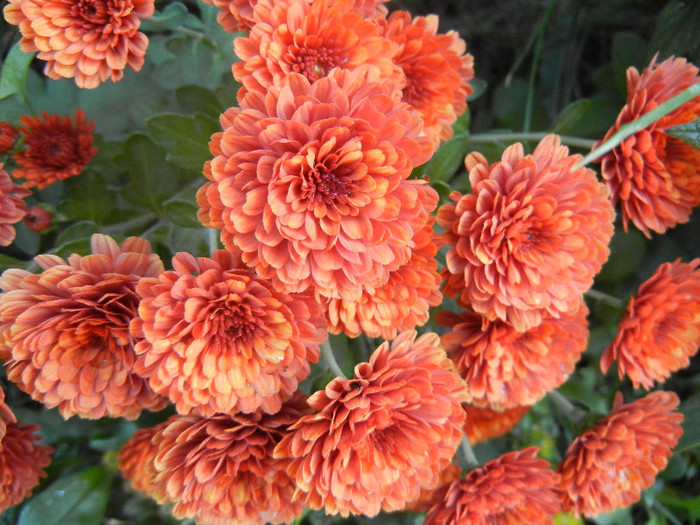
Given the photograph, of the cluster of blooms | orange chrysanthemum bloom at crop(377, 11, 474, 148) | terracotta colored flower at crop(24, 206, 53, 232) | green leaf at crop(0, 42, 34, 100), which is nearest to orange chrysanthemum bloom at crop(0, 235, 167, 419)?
the cluster of blooms

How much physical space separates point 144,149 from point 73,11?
0.27m

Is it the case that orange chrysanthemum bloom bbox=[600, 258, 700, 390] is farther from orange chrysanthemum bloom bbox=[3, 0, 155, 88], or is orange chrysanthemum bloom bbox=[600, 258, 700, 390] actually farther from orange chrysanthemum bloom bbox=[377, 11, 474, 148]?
orange chrysanthemum bloom bbox=[3, 0, 155, 88]

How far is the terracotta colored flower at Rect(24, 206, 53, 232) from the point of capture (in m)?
0.92

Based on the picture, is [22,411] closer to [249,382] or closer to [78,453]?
[78,453]

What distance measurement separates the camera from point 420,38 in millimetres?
876

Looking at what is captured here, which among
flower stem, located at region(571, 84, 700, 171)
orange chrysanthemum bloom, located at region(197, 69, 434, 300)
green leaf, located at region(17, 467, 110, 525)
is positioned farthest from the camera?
green leaf, located at region(17, 467, 110, 525)

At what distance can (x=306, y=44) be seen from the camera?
2.45ft

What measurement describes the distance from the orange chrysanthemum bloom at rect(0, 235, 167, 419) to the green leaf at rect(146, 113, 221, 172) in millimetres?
211

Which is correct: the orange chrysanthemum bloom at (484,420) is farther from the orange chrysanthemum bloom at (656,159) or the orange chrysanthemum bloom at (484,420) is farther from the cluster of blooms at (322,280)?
the orange chrysanthemum bloom at (656,159)

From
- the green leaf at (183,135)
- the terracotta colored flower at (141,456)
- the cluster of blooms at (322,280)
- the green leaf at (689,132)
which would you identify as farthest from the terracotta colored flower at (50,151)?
the green leaf at (689,132)

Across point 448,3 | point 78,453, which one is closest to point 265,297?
point 78,453

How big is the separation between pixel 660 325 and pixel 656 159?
33 centimetres

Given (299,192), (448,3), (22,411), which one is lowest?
(22,411)

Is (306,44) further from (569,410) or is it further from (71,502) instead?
(71,502)
